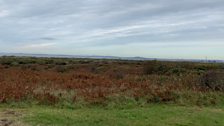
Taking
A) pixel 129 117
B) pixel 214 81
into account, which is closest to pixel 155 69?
pixel 214 81

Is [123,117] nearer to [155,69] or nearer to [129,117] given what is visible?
[129,117]

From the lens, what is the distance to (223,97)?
1402 cm

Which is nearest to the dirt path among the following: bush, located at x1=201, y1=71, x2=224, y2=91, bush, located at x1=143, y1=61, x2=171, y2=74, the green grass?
the green grass

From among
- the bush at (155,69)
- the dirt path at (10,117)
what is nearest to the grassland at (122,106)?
the dirt path at (10,117)

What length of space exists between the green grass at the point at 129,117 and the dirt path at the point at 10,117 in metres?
0.23

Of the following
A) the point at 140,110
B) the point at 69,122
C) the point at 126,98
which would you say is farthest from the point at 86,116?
the point at 126,98

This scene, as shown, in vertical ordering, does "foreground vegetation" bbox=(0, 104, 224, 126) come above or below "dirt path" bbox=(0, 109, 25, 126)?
below

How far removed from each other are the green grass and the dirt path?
0.76 feet

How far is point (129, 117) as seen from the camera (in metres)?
10.2

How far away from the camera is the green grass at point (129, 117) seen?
9312 mm

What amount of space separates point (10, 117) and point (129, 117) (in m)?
3.26

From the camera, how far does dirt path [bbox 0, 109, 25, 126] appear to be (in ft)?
29.1

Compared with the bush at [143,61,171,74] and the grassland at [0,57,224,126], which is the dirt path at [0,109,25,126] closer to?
the grassland at [0,57,224,126]

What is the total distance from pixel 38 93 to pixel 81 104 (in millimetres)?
2087
